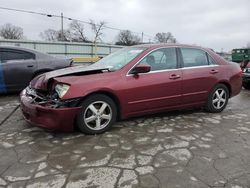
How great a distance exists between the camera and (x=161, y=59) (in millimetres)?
5004

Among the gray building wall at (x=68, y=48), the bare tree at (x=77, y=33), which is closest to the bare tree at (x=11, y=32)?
the bare tree at (x=77, y=33)

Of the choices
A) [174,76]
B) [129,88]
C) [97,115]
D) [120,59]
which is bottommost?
[97,115]

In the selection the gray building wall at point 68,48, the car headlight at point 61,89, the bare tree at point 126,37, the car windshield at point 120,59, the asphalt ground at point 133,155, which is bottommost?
the asphalt ground at point 133,155

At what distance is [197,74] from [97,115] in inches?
87.8

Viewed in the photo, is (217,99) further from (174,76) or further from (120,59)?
(120,59)

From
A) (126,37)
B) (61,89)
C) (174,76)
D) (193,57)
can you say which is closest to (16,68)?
(61,89)

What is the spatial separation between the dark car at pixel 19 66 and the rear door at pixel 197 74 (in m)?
3.73

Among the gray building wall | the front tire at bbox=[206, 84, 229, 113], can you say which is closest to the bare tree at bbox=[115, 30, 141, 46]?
the gray building wall

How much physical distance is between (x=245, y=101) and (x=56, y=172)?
19.0ft

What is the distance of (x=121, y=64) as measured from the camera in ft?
15.5

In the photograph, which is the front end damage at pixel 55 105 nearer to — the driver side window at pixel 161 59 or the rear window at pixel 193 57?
the driver side window at pixel 161 59

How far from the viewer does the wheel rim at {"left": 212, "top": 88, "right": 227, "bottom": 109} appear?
5.68 metres

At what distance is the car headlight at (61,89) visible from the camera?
3.97m

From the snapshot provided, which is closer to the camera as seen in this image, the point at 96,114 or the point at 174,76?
the point at 96,114
